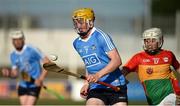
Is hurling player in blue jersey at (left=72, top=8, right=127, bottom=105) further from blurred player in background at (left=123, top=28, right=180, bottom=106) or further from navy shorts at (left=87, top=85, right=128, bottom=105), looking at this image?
blurred player in background at (left=123, top=28, right=180, bottom=106)

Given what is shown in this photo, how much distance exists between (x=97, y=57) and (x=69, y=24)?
23.9 metres

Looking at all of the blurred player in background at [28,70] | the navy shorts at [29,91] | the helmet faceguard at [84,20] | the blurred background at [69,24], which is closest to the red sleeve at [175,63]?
the helmet faceguard at [84,20]

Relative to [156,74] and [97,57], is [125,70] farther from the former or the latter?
[97,57]

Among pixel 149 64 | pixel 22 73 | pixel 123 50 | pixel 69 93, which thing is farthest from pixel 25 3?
pixel 149 64

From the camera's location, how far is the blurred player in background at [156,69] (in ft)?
31.3

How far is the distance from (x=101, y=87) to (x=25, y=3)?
85.5 feet

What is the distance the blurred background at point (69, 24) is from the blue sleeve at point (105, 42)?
18.2 meters

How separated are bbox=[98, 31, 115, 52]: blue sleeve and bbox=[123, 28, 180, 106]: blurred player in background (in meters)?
1.23

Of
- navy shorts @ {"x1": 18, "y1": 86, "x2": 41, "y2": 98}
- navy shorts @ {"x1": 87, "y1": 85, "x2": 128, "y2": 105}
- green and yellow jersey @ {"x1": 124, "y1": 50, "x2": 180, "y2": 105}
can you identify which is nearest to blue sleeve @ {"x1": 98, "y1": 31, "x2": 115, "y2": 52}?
navy shorts @ {"x1": 87, "y1": 85, "x2": 128, "y2": 105}

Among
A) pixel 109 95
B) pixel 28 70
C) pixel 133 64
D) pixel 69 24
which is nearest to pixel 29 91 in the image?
pixel 28 70

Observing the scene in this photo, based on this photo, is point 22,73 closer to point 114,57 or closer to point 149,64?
point 149,64

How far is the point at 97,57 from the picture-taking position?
27.8 feet

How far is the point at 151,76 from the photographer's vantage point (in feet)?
31.6

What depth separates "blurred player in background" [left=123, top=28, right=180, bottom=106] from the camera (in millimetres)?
9539
